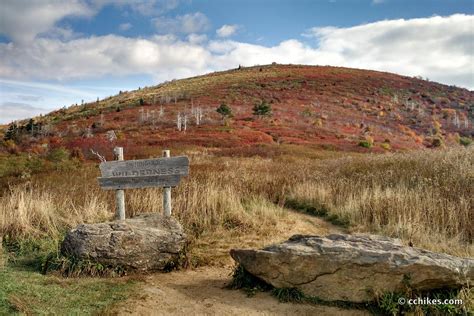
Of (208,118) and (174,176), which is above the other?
(208,118)

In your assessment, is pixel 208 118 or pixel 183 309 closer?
pixel 183 309

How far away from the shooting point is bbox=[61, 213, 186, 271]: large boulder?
19.9 ft

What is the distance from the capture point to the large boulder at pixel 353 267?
15.4 ft

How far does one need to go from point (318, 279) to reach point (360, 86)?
69.3 meters

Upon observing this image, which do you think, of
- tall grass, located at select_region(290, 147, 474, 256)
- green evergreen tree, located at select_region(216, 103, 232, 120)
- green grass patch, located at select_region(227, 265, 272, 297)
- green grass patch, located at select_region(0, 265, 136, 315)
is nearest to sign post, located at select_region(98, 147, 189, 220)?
green grass patch, located at select_region(0, 265, 136, 315)

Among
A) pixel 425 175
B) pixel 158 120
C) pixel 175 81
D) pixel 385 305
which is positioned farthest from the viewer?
pixel 175 81

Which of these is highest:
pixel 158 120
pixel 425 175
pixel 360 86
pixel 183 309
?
pixel 360 86

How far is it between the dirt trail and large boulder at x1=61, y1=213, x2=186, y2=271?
10.9 inches

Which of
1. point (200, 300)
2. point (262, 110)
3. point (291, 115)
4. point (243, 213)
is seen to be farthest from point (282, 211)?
point (291, 115)

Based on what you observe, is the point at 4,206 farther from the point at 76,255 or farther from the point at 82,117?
the point at 82,117

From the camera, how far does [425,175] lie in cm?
1134

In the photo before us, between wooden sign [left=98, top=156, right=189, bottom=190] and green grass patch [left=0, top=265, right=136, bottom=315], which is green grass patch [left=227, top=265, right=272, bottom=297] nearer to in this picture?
green grass patch [left=0, top=265, right=136, bottom=315]

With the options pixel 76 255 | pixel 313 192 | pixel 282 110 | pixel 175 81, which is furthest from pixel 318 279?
pixel 175 81

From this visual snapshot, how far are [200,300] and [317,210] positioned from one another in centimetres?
587
